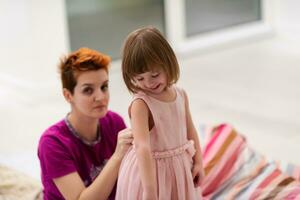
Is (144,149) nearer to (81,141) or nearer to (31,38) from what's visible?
(81,141)

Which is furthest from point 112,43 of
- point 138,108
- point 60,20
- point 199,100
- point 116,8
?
point 138,108

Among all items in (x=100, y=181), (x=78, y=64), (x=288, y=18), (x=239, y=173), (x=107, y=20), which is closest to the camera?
(x=100, y=181)

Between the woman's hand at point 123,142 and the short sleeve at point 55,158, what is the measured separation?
167 millimetres

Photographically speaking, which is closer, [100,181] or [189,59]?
[100,181]

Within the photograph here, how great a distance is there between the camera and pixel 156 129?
6.26 feet

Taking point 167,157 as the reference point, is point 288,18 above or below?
above

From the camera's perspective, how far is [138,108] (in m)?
1.88

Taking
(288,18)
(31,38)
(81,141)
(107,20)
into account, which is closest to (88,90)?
(81,141)

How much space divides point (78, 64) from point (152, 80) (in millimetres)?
372

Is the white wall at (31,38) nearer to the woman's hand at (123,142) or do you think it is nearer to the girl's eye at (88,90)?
the girl's eye at (88,90)

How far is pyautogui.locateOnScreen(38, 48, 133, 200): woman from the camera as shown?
6.77ft

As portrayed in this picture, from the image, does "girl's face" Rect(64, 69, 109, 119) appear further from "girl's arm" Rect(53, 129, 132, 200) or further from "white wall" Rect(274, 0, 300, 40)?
"white wall" Rect(274, 0, 300, 40)

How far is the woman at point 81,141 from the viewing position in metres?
2.06

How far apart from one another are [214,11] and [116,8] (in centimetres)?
100
